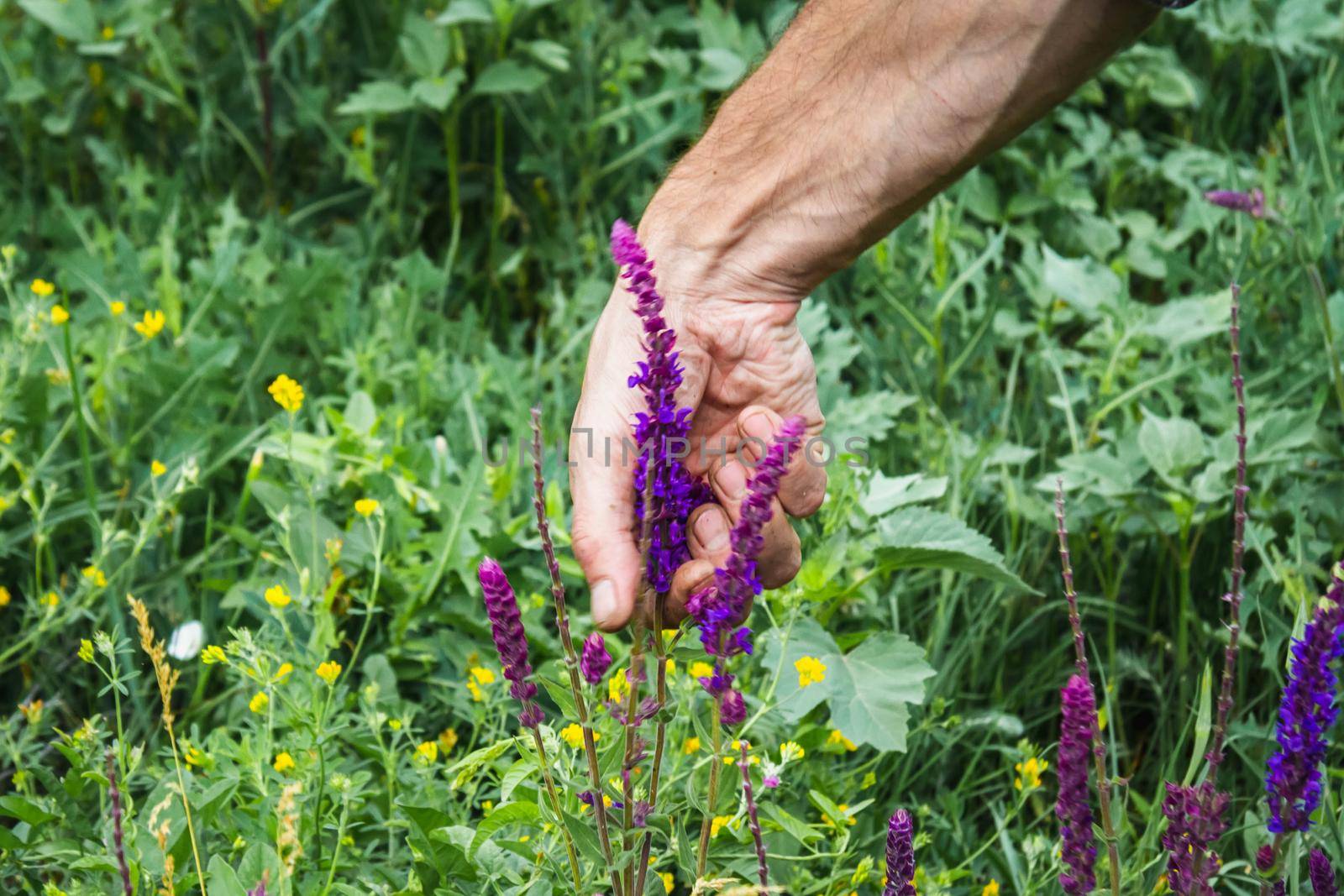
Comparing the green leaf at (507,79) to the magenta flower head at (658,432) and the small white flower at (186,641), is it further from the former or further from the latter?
the magenta flower head at (658,432)

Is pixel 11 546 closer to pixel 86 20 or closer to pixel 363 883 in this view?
pixel 363 883

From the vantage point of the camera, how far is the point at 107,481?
8.50 feet

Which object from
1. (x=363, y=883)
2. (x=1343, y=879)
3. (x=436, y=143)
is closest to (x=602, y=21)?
(x=436, y=143)

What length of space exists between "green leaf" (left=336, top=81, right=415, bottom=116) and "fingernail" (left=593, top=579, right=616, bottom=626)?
2052mm

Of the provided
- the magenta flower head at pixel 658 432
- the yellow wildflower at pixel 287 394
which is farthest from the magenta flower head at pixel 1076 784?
the yellow wildflower at pixel 287 394

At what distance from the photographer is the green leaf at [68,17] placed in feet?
10.8

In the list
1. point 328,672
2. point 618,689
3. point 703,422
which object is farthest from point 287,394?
point 618,689

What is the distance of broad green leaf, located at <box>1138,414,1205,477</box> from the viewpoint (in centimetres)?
213

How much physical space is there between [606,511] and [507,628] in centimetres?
31

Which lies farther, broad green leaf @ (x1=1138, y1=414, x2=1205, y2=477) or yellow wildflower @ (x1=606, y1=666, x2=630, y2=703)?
broad green leaf @ (x1=1138, y1=414, x2=1205, y2=477)

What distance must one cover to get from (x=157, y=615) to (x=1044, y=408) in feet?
6.18

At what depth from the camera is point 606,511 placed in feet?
5.01

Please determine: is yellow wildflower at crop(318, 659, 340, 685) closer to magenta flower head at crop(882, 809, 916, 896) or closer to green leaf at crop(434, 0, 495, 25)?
magenta flower head at crop(882, 809, 916, 896)

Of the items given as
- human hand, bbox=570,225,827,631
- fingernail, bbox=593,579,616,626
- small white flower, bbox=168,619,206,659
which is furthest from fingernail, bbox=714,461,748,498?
small white flower, bbox=168,619,206,659
